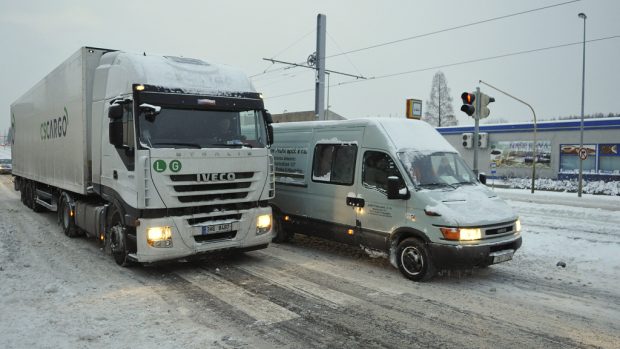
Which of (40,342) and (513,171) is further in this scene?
(513,171)

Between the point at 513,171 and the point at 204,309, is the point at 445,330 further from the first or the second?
the point at 513,171

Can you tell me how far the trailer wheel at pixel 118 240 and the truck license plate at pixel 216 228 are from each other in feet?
4.15

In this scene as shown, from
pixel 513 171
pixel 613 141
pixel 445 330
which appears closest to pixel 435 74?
pixel 513 171

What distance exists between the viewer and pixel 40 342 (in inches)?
190

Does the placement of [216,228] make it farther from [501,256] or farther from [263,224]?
[501,256]

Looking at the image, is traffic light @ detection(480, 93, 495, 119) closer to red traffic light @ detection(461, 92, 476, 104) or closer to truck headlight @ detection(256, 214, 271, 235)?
red traffic light @ detection(461, 92, 476, 104)

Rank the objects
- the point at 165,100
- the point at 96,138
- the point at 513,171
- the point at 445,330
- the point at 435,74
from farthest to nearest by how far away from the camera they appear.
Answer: the point at 435,74, the point at 513,171, the point at 96,138, the point at 165,100, the point at 445,330

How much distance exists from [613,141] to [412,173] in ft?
93.6

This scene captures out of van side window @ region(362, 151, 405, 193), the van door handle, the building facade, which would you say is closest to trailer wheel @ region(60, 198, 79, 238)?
the van door handle

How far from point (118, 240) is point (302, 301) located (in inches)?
136

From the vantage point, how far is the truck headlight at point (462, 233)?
6777 mm

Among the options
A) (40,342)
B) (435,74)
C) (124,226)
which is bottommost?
(40,342)

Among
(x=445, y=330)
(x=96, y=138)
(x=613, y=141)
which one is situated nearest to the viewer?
(x=445, y=330)

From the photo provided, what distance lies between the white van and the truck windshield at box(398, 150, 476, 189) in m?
0.02
